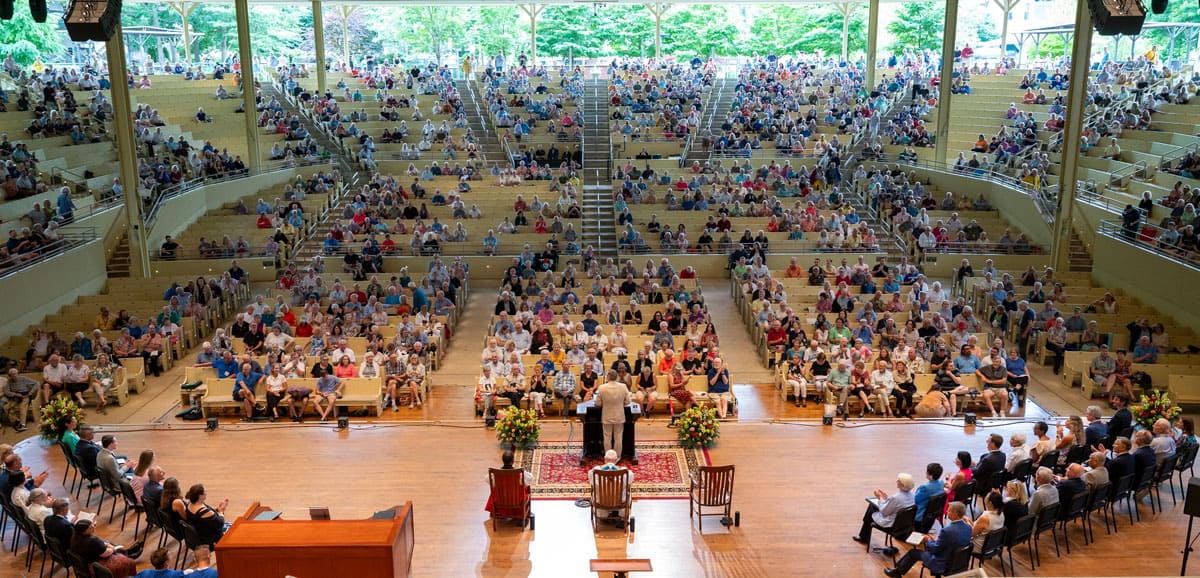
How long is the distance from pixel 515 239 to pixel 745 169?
7253 millimetres

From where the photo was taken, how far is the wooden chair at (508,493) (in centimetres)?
870

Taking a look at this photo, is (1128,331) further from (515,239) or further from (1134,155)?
(515,239)

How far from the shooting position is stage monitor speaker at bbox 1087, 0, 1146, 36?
374 inches

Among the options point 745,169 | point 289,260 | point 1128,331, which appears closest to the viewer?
point 1128,331

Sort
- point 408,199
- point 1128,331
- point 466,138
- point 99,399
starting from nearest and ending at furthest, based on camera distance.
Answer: point 99,399 → point 1128,331 → point 408,199 → point 466,138

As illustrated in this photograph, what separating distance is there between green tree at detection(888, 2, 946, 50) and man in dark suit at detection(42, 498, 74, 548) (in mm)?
47263

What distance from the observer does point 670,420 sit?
1205 centimetres

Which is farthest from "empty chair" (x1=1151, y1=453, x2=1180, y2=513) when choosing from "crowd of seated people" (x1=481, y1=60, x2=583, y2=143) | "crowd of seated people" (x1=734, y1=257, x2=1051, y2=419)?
"crowd of seated people" (x1=481, y1=60, x2=583, y2=143)

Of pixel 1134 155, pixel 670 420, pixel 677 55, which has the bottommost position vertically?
pixel 670 420

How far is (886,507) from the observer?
8383 millimetres

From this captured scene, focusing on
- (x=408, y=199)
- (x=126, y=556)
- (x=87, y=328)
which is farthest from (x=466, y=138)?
(x=126, y=556)

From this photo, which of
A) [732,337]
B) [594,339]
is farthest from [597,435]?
[732,337]

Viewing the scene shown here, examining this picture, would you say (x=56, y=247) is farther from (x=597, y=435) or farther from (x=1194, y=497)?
(x=1194, y=497)

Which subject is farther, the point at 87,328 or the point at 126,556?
the point at 87,328
